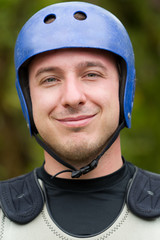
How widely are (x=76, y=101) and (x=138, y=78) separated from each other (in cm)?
398

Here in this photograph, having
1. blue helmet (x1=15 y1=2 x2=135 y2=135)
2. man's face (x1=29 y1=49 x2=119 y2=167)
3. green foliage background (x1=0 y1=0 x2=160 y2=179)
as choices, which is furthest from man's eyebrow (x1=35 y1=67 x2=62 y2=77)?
green foliage background (x1=0 y1=0 x2=160 y2=179)

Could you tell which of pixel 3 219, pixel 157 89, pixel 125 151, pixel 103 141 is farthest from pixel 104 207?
pixel 157 89

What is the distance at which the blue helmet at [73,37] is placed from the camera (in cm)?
263

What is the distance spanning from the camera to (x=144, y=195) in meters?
2.66

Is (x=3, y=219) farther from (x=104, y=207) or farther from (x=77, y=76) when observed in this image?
(x=77, y=76)

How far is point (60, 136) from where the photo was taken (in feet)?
8.63

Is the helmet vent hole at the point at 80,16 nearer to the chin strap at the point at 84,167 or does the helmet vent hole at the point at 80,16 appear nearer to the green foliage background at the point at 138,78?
the chin strap at the point at 84,167

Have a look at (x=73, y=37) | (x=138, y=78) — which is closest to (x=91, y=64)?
(x=73, y=37)

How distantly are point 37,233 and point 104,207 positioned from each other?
17.3 inches

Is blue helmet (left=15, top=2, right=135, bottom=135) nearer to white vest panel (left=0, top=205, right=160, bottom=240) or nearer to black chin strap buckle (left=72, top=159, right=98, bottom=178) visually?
black chin strap buckle (left=72, top=159, right=98, bottom=178)

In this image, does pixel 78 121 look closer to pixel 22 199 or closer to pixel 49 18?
pixel 22 199

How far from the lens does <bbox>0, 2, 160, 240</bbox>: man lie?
2562mm

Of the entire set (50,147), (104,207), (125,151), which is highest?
(50,147)

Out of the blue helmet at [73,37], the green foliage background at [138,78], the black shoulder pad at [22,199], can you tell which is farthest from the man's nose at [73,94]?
the green foliage background at [138,78]
